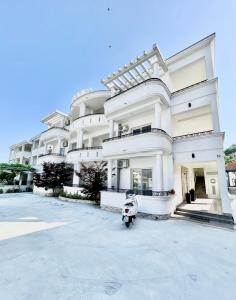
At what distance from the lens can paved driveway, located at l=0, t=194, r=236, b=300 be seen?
2.62 metres

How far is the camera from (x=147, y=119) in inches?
445

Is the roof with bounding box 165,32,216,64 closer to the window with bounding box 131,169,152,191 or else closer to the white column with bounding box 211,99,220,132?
the white column with bounding box 211,99,220,132

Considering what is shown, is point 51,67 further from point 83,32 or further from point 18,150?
point 18,150

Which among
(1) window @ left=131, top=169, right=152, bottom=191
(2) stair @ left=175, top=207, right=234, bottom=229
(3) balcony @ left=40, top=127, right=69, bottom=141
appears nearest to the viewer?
(2) stair @ left=175, top=207, right=234, bottom=229

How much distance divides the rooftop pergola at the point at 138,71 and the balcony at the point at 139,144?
4.20 meters

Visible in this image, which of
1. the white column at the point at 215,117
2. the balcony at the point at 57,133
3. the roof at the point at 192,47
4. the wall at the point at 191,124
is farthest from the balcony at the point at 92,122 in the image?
the white column at the point at 215,117

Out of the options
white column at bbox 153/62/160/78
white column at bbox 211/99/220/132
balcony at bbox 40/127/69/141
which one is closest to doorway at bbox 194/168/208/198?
white column at bbox 211/99/220/132

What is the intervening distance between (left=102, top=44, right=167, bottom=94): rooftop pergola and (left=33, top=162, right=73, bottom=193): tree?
10161 millimetres

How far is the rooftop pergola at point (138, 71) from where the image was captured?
955 cm

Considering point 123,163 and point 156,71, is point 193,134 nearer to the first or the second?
point 156,71

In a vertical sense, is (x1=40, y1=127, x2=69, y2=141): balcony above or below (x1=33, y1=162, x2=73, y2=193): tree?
above

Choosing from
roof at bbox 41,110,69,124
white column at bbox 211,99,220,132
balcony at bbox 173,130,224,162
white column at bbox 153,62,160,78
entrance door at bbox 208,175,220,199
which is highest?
roof at bbox 41,110,69,124

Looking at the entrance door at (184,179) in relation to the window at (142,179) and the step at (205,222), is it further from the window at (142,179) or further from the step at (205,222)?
the step at (205,222)

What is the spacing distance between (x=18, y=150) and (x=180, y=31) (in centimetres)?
3581
